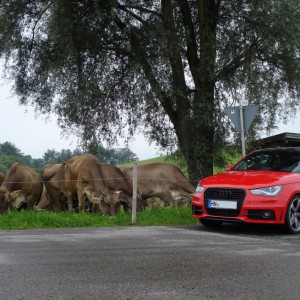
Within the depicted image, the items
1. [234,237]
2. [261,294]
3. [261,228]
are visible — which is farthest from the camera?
[261,228]

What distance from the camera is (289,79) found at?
17562mm

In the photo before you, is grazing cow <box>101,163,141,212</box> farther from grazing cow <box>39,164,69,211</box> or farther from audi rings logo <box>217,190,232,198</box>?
audi rings logo <box>217,190,232,198</box>

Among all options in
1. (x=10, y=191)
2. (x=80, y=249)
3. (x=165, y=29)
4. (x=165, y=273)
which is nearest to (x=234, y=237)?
(x=80, y=249)

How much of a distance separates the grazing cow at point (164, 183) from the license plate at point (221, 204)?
7009 millimetres

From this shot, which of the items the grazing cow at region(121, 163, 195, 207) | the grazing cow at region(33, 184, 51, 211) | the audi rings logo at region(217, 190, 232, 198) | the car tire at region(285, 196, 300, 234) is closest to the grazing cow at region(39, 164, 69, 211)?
the grazing cow at region(33, 184, 51, 211)

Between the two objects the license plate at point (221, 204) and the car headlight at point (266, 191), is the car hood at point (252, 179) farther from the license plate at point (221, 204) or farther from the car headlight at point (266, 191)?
the license plate at point (221, 204)

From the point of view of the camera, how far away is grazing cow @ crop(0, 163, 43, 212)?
54.5 ft

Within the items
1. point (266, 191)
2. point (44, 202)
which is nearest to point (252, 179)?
point (266, 191)

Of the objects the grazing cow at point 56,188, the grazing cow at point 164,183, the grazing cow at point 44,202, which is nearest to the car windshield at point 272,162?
the grazing cow at point 164,183

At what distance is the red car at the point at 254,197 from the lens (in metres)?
9.31

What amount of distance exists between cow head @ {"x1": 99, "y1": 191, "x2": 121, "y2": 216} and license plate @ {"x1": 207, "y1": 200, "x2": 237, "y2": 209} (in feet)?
16.1

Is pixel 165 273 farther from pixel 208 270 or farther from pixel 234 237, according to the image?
pixel 234 237

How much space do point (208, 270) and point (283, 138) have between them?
12.2m

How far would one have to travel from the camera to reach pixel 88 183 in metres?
15.9
